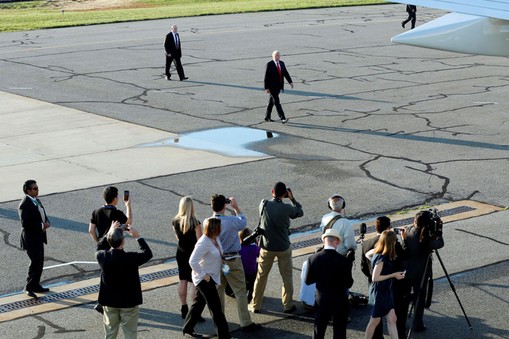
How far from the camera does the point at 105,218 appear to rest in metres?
10.9

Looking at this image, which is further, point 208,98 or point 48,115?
point 208,98

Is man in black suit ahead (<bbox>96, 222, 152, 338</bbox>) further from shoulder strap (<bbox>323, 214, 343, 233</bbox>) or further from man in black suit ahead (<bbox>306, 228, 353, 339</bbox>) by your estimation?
shoulder strap (<bbox>323, 214, 343, 233</bbox>)

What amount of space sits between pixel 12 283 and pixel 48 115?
1240 cm

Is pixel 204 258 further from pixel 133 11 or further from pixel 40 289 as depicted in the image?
pixel 133 11

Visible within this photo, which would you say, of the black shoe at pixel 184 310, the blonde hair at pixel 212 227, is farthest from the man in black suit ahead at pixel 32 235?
the blonde hair at pixel 212 227

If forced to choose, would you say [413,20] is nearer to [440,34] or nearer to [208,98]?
[208,98]

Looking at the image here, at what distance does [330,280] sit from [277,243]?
1836 mm

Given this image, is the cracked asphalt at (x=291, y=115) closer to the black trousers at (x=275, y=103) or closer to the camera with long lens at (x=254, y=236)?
the black trousers at (x=275, y=103)

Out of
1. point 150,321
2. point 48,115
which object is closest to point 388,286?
point 150,321

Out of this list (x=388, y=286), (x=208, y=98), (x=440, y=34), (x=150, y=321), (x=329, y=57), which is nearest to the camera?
(x=388, y=286)

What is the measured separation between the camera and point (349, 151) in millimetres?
19344

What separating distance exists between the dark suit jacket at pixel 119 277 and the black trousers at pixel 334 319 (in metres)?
1.91

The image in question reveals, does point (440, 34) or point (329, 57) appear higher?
point (440, 34)

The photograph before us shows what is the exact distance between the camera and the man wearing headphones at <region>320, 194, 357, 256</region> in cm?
1033
